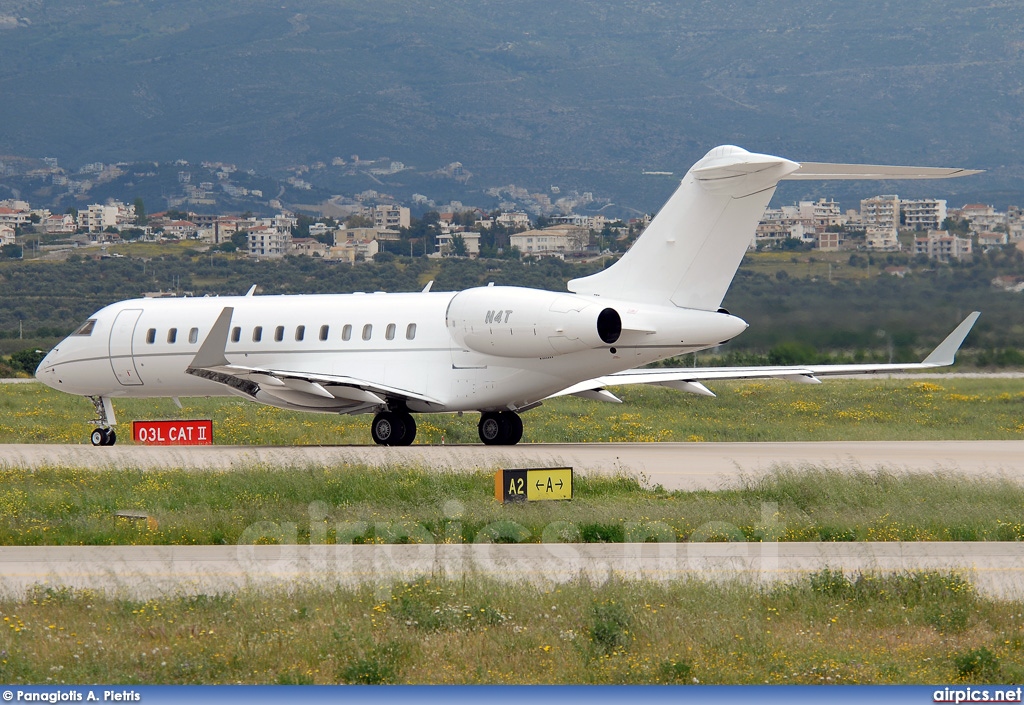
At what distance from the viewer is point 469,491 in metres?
19.4

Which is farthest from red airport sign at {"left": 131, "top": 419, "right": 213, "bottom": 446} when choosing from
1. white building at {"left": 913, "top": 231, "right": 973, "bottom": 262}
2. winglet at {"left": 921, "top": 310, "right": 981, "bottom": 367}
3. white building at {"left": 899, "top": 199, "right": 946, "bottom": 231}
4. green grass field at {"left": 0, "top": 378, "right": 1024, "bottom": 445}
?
white building at {"left": 899, "top": 199, "right": 946, "bottom": 231}

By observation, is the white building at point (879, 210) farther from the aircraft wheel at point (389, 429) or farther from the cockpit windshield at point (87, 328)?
the aircraft wheel at point (389, 429)

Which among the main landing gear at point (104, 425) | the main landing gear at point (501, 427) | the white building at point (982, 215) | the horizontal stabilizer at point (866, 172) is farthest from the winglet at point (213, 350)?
the white building at point (982, 215)

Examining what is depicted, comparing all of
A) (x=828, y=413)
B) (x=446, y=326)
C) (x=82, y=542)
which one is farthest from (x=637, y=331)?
(x=828, y=413)

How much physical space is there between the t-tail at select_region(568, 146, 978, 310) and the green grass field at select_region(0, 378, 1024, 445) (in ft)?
25.2

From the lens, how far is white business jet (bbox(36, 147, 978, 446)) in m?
25.2

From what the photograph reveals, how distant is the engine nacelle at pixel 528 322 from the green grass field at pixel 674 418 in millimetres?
5805

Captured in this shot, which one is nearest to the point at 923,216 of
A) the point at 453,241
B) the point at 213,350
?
the point at 453,241

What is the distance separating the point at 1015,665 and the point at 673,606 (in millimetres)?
2624

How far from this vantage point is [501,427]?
29.3 m

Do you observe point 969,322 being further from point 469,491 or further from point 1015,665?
point 1015,665

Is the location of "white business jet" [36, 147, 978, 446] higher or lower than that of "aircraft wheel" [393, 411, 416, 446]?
higher

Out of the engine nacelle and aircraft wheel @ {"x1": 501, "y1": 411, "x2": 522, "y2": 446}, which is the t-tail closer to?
the engine nacelle

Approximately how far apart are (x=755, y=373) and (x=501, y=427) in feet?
17.1
